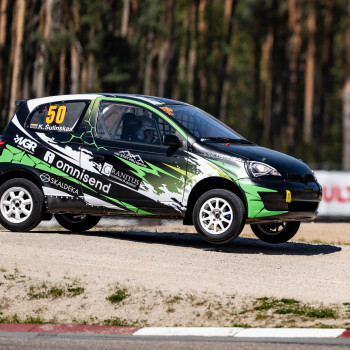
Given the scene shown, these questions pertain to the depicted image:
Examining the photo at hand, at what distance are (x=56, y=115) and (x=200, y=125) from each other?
A: 214 cm

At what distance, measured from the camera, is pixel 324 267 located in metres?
11.1

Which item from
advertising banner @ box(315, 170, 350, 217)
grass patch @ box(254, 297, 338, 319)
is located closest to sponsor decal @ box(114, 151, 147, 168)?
grass patch @ box(254, 297, 338, 319)

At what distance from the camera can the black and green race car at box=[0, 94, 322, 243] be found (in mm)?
11516

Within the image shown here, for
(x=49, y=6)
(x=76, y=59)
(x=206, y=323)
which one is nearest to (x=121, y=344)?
(x=206, y=323)

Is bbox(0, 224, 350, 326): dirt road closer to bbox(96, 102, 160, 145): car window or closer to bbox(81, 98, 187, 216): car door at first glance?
bbox(81, 98, 187, 216): car door

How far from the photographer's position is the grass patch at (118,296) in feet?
29.2

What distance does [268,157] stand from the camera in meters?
11.8

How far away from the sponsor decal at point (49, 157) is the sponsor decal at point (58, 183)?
20cm

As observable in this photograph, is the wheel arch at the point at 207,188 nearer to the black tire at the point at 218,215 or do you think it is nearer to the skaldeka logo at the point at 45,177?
the black tire at the point at 218,215

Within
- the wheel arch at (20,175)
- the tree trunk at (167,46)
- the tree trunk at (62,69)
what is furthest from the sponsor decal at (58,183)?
the tree trunk at (62,69)

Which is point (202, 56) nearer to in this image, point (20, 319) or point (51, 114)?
point (51, 114)

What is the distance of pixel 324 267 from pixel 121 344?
4.36 m

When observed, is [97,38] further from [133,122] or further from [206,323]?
[206,323]

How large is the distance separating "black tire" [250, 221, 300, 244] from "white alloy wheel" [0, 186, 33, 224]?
10.9ft
